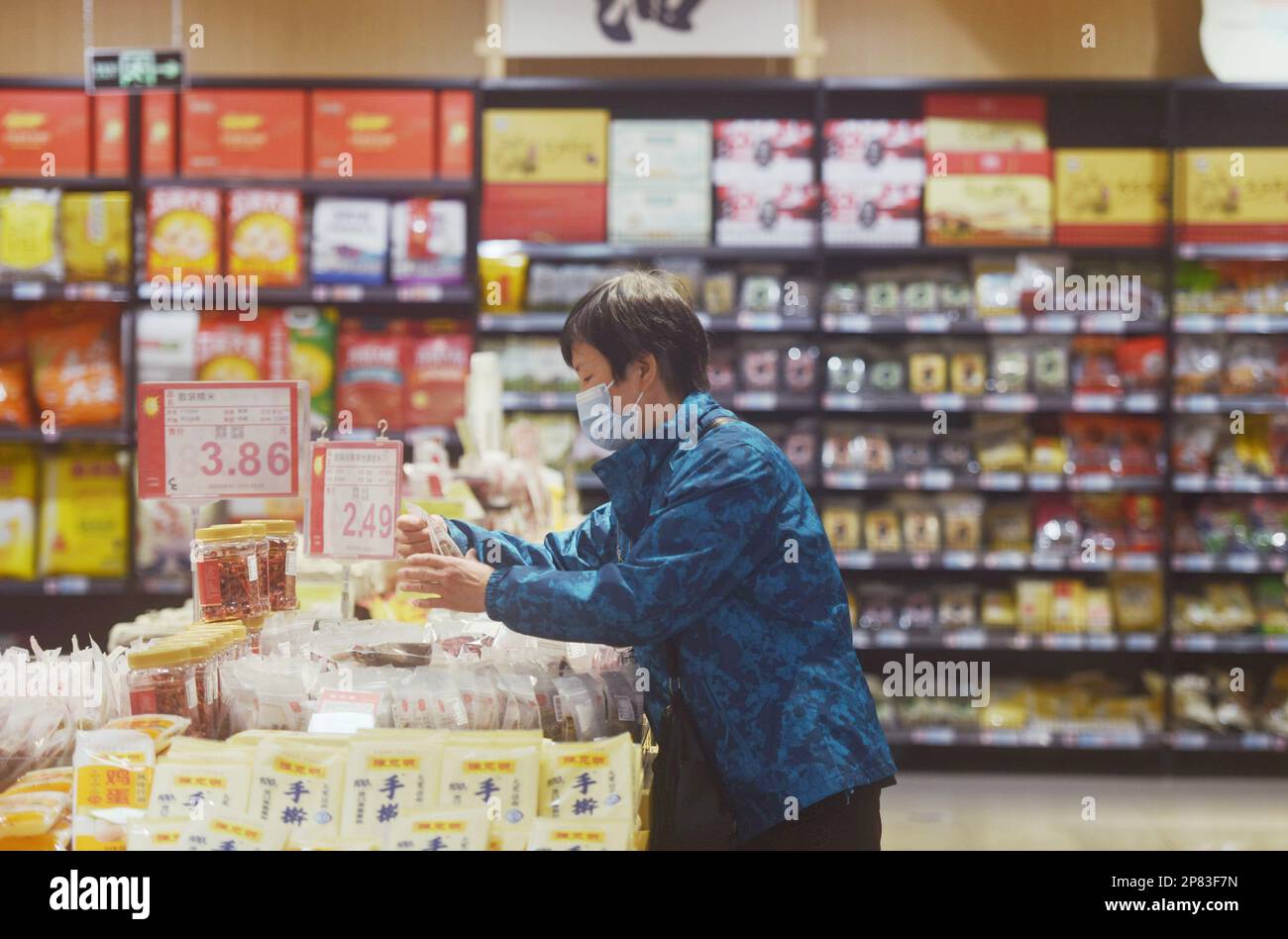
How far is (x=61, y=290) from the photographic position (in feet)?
15.5

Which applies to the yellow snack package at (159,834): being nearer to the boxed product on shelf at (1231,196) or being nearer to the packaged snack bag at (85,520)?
the packaged snack bag at (85,520)

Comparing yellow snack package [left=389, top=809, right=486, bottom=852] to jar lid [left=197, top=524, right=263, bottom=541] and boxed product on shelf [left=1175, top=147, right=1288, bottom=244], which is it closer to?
jar lid [left=197, top=524, right=263, bottom=541]

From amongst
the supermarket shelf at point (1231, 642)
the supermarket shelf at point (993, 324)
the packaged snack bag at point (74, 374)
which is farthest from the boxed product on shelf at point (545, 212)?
the supermarket shelf at point (1231, 642)

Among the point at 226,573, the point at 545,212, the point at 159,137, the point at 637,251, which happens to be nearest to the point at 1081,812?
the point at 637,251

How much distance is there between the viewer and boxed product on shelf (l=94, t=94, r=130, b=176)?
4.82 meters

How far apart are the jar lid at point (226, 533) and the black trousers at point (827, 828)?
3.01 feet

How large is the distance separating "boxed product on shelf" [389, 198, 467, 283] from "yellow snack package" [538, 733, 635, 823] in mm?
3561

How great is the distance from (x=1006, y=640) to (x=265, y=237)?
342 centimetres

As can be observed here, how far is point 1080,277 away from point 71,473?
13.8ft

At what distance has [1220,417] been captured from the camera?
501 cm

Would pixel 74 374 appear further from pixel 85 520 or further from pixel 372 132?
pixel 372 132

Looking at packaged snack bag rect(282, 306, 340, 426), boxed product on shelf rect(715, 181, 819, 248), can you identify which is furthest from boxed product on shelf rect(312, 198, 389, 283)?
boxed product on shelf rect(715, 181, 819, 248)

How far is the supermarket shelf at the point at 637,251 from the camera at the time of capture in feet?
16.0
